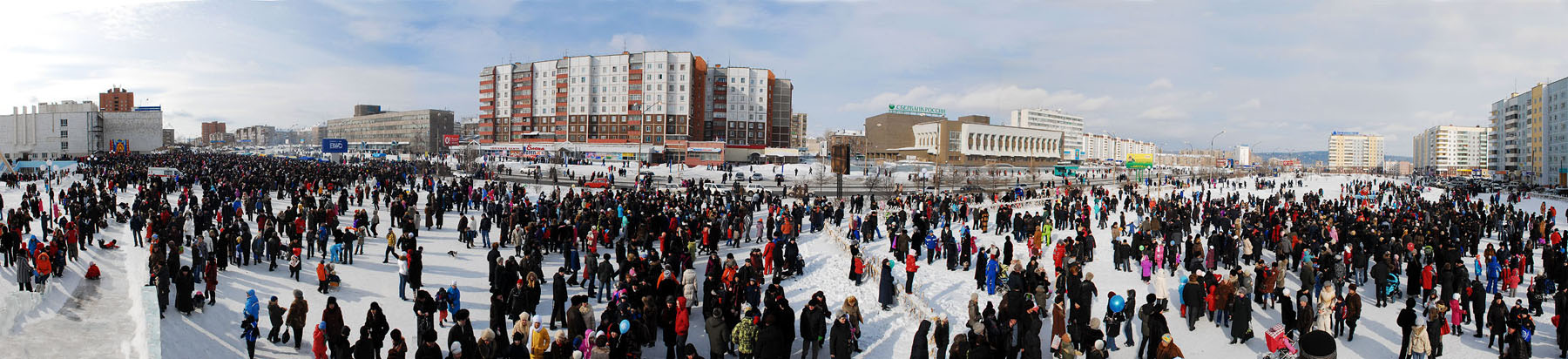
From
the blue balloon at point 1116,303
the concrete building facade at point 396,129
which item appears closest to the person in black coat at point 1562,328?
the blue balloon at point 1116,303

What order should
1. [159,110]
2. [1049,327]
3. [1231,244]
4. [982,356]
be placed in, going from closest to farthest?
[982,356] → [1049,327] → [1231,244] → [159,110]

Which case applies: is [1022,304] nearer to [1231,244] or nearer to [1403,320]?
[1403,320]

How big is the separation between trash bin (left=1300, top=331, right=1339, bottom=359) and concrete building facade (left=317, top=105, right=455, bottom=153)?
138361 mm

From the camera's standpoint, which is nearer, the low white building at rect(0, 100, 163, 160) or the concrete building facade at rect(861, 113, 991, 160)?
the low white building at rect(0, 100, 163, 160)

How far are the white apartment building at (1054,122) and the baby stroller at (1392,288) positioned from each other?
171 m

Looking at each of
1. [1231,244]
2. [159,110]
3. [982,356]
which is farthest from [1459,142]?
[159,110]

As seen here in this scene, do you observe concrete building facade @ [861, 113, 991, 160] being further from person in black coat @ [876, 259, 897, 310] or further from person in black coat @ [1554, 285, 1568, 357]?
person in black coat @ [1554, 285, 1568, 357]

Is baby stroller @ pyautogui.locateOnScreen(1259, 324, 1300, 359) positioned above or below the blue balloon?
below

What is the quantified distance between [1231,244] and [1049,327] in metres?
6.33

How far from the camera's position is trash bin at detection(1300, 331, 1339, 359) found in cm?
771

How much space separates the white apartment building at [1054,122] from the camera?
183250mm

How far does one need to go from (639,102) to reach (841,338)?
84.8 metres

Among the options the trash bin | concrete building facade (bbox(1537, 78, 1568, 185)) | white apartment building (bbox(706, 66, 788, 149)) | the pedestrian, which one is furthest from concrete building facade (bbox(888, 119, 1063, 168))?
the pedestrian

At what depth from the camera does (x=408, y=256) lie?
1380 cm
